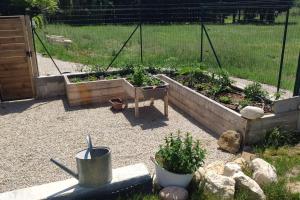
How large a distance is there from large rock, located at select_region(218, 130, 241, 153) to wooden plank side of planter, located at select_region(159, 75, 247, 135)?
178 millimetres

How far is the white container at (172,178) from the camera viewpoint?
12.8 feet

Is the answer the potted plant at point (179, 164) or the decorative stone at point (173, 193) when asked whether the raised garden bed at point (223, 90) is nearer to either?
the potted plant at point (179, 164)

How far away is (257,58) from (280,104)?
5934mm

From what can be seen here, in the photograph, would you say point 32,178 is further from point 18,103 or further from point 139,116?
point 18,103

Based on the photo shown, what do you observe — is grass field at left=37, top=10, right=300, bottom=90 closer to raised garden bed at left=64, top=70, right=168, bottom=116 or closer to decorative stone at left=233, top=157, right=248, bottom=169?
raised garden bed at left=64, top=70, right=168, bottom=116

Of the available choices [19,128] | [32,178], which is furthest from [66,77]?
[32,178]

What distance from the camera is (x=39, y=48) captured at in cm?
1516

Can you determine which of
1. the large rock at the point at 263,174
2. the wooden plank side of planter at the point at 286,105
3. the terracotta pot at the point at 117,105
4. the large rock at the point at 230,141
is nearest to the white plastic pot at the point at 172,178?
the large rock at the point at 263,174

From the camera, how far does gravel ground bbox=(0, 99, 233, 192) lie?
16.3 ft

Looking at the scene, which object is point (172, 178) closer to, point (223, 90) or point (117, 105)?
point (223, 90)

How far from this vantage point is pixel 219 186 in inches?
147

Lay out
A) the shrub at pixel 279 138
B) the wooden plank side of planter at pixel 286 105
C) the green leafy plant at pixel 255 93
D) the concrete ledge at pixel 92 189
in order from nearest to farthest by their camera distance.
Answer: the concrete ledge at pixel 92 189 < the shrub at pixel 279 138 < the wooden plank side of planter at pixel 286 105 < the green leafy plant at pixel 255 93

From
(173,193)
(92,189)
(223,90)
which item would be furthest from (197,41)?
(92,189)

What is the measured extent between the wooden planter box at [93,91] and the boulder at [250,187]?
4.64m
